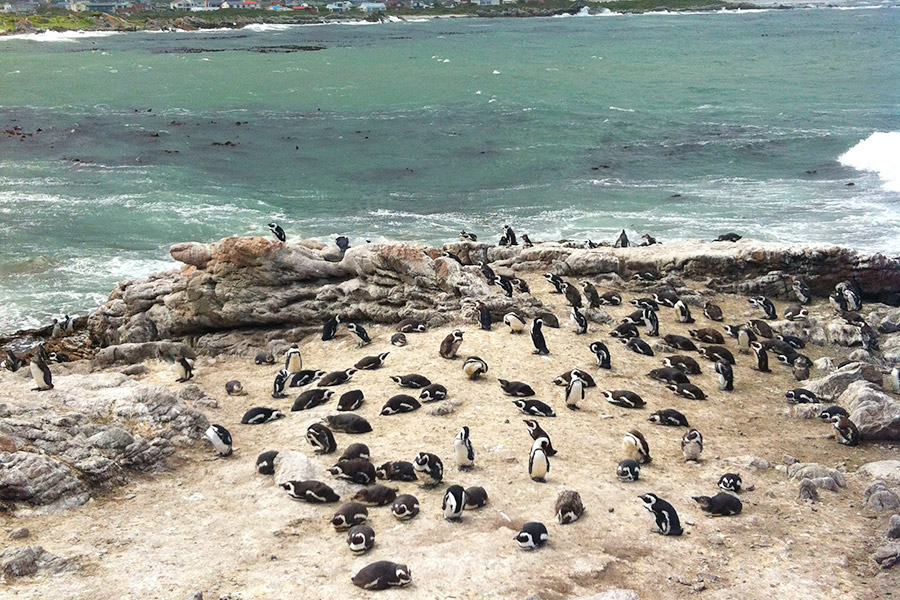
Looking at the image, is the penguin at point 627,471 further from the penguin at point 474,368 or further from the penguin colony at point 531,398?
the penguin at point 474,368

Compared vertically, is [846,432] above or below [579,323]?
below

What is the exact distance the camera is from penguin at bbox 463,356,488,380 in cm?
1589

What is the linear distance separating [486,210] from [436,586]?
2812 centimetres

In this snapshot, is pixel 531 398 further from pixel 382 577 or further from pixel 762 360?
pixel 382 577

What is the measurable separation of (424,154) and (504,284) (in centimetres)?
2907

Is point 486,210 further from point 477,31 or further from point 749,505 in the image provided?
point 477,31

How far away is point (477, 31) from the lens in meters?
Answer: 158

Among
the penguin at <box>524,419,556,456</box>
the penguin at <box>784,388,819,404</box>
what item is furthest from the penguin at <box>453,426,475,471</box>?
the penguin at <box>784,388,819,404</box>

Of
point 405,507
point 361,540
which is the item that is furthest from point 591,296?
point 361,540

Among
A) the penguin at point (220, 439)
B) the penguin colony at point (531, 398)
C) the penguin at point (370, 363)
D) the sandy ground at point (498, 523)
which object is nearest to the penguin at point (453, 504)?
the penguin colony at point (531, 398)

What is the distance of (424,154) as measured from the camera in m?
48.1

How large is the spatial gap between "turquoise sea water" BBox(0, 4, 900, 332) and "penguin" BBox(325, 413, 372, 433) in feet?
47.5

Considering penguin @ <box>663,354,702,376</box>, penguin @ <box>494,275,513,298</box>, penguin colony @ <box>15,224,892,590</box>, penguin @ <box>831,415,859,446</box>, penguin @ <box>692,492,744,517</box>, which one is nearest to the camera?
penguin colony @ <box>15,224,892,590</box>

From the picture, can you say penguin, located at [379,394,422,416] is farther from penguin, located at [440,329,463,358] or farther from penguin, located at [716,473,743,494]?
penguin, located at [716,473,743,494]
